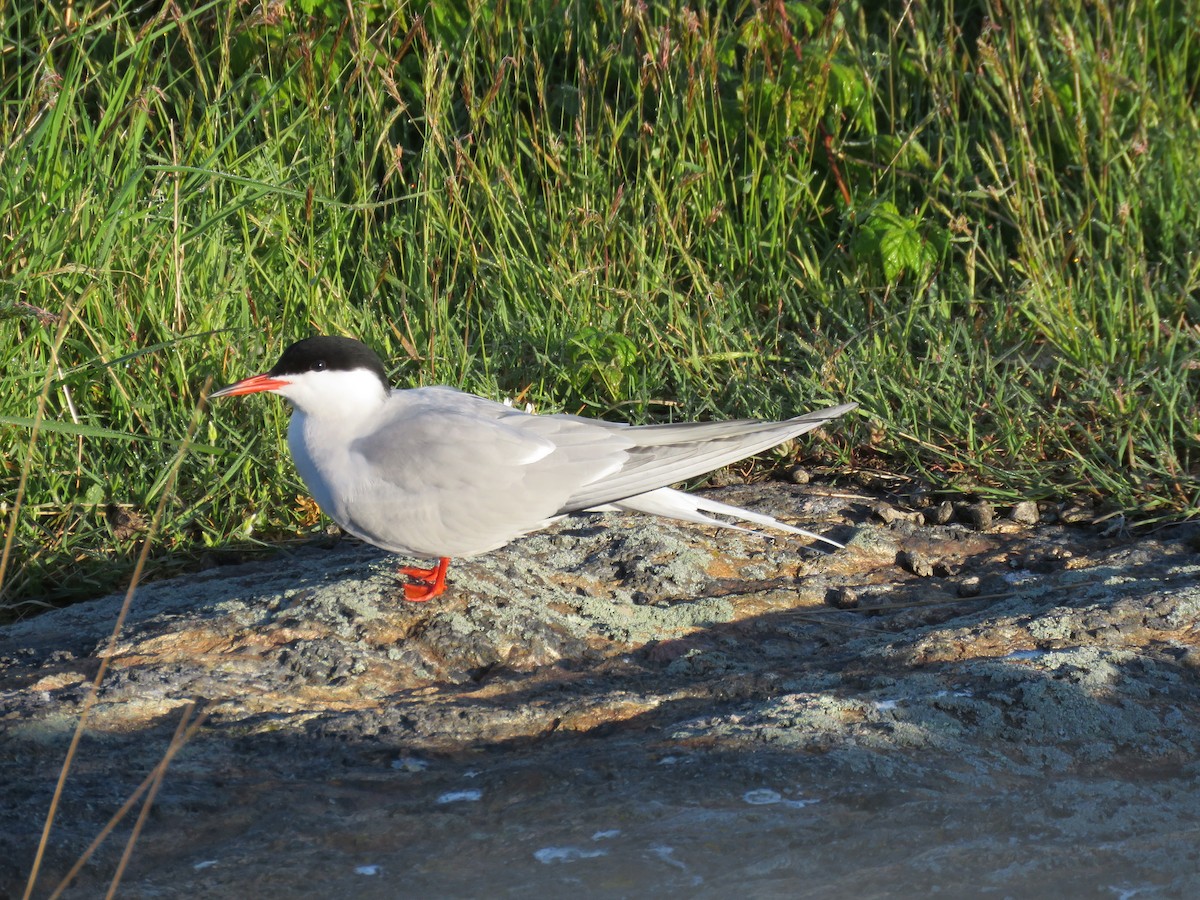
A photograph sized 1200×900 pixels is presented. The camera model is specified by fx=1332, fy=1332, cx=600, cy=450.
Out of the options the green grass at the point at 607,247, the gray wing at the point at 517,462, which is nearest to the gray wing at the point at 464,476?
the gray wing at the point at 517,462

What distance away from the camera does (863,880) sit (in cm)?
184

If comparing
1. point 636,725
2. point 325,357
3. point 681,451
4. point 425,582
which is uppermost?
point 325,357

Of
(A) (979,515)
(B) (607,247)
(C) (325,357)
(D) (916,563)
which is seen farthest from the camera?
(B) (607,247)

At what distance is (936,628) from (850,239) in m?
2.14

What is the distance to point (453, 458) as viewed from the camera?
2.89 metres

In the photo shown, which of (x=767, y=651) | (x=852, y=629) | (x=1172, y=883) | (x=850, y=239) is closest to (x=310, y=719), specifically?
(x=767, y=651)

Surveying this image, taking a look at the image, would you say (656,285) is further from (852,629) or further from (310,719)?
(310,719)

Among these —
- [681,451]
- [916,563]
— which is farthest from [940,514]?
[681,451]

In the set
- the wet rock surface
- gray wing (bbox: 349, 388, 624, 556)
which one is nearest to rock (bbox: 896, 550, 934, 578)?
the wet rock surface

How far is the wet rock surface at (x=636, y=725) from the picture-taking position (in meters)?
1.90

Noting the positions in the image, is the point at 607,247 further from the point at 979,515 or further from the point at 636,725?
the point at 636,725

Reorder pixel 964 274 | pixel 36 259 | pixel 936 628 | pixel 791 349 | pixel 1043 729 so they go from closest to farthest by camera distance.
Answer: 1. pixel 1043 729
2. pixel 936 628
3. pixel 36 259
4. pixel 791 349
5. pixel 964 274

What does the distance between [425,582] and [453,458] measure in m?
0.28

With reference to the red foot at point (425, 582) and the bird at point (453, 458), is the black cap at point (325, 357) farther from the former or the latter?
the red foot at point (425, 582)
